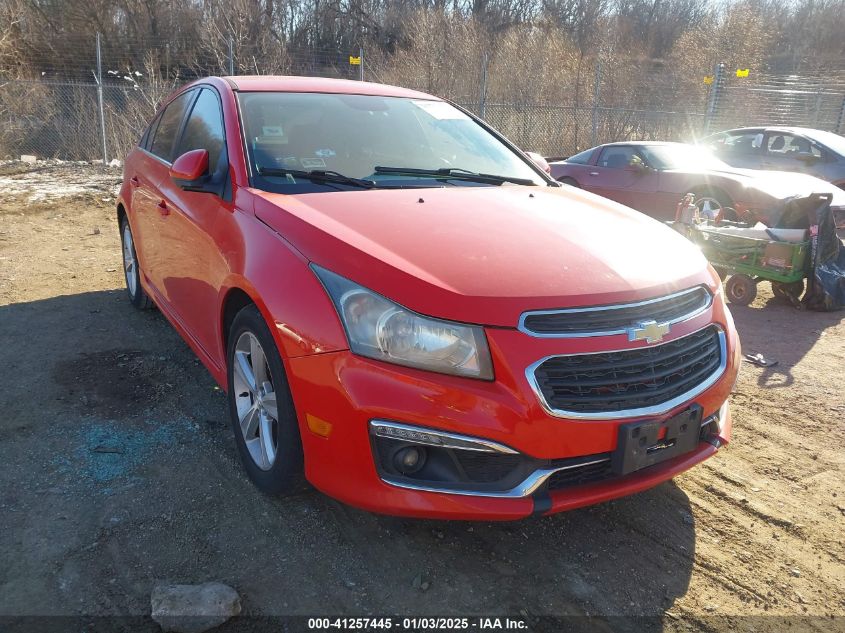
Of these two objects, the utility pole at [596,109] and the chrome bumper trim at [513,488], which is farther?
the utility pole at [596,109]

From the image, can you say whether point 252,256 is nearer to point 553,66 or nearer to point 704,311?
point 704,311

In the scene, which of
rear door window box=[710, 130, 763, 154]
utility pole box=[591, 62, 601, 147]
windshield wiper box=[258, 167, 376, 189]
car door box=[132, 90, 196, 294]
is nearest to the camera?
windshield wiper box=[258, 167, 376, 189]

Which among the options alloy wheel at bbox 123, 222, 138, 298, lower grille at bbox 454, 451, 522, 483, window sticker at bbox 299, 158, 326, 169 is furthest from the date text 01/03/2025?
alloy wheel at bbox 123, 222, 138, 298

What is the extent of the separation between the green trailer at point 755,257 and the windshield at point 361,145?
3.06 metres

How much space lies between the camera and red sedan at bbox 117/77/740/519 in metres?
2.12

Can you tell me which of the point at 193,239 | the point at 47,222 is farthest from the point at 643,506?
the point at 47,222

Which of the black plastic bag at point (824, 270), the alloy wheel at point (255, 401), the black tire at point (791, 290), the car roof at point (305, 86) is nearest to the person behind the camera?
the alloy wheel at point (255, 401)

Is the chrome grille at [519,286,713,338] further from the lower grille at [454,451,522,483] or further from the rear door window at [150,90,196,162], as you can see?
the rear door window at [150,90,196,162]

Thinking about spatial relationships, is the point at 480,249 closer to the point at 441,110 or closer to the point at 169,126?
the point at 441,110

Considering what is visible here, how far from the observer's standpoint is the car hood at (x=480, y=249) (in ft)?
7.15

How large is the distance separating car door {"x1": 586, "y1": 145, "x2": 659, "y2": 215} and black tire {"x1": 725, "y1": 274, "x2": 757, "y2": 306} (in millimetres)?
3157

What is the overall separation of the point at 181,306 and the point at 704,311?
108 inches

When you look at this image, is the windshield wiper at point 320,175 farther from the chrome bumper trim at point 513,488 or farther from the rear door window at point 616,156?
the rear door window at point 616,156

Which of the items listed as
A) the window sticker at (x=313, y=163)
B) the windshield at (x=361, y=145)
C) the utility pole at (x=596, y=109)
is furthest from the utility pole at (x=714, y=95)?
the window sticker at (x=313, y=163)
